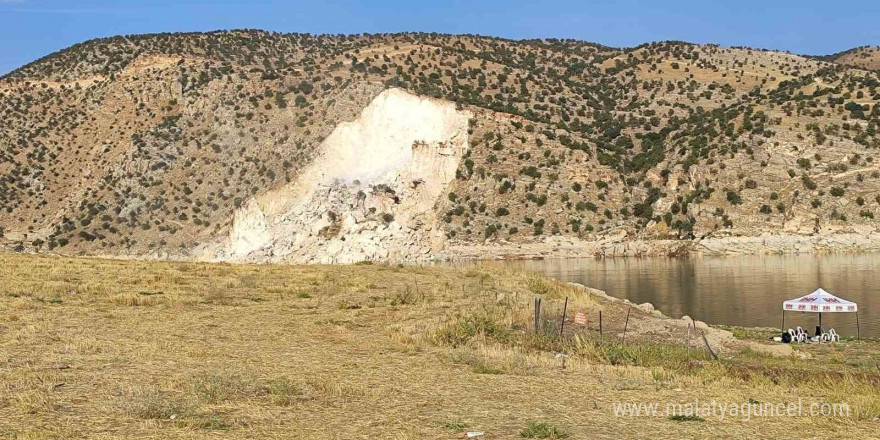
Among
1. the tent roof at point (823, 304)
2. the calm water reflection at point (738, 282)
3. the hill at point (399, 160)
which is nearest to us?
the tent roof at point (823, 304)

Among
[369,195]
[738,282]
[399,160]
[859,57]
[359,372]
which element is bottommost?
[738,282]

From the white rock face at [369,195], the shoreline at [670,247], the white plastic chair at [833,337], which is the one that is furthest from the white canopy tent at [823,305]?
the shoreline at [670,247]

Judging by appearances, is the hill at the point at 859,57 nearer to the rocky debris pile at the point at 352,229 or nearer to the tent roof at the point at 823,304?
the rocky debris pile at the point at 352,229

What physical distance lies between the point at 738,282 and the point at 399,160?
3764cm

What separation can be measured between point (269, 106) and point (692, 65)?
189 feet

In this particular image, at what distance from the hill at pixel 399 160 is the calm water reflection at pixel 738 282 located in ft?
25.7

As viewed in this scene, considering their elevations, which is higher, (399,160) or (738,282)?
(399,160)

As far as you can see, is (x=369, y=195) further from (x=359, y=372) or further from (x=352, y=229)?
(x=359, y=372)

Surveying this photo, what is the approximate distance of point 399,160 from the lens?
244ft

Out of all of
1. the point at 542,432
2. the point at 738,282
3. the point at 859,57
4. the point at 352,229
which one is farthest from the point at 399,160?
the point at 859,57

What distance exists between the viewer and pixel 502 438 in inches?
349

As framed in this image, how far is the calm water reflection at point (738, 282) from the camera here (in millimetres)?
30828

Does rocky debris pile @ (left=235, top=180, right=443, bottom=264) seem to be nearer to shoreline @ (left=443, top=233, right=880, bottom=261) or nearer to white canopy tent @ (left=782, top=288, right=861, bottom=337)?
shoreline @ (left=443, top=233, right=880, bottom=261)

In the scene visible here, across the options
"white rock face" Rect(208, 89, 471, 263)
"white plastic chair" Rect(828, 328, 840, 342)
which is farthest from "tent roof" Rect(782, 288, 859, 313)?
"white rock face" Rect(208, 89, 471, 263)
